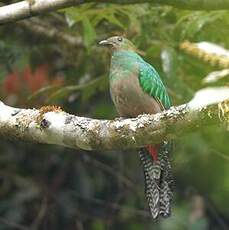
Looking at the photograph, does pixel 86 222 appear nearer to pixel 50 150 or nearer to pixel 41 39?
pixel 50 150

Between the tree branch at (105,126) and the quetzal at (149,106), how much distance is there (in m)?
0.95

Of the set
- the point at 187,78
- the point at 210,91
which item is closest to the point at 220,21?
the point at 187,78

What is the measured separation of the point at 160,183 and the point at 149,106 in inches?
17.3

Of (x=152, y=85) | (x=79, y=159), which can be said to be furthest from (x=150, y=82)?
(x=79, y=159)

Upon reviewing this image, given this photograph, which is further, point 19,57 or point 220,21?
point 19,57

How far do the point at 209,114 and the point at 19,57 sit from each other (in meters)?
3.53

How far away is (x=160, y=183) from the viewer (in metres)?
4.60

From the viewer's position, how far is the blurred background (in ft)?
19.4

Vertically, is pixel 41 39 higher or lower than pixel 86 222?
higher

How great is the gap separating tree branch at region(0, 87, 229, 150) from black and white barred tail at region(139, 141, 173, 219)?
3.29ft

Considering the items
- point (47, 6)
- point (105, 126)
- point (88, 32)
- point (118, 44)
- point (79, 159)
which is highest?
point (47, 6)

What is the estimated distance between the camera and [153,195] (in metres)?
4.54

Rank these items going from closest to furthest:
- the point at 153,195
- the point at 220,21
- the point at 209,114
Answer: the point at 209,114, the point at 153,195, the point at 220,21

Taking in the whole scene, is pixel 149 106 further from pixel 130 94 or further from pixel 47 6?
pixel 47 6
